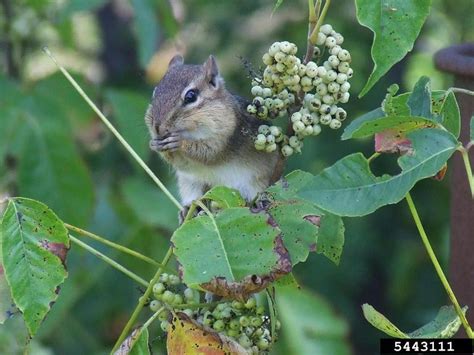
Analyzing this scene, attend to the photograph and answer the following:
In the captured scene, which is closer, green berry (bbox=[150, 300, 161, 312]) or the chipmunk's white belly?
green berry (bbox=[150, 300, 161, 312])

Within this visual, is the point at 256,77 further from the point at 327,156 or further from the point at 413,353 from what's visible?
the point at 327,156

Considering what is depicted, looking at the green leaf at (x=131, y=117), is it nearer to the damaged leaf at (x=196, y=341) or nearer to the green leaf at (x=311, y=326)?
the green leaf at (x=311, y=326)

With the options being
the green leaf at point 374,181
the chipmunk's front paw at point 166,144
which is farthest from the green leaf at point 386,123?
the chipmunk's front paw at point 166,144

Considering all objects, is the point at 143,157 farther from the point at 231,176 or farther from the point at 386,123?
the point at 386,123

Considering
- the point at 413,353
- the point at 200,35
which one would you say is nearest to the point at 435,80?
the point at 200,35

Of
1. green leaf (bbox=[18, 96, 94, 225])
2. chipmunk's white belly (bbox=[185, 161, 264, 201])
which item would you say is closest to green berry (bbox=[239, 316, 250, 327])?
chipmunk's white belly (bbox=[185, 161, 264, 201])

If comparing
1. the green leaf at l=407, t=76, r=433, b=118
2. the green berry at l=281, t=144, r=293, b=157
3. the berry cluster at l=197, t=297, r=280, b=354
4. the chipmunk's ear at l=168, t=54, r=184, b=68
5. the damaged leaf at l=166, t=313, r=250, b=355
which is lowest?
the chipmunk's ear at l=168, t=54, r=184, b=68

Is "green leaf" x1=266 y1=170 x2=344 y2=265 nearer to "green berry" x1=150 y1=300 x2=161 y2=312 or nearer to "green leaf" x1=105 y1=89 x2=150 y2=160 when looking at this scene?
"green berry" x1=150 y1=300 x2=161 y2=312

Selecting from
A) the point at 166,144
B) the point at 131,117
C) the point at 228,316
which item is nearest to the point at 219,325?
the point at 228,316
